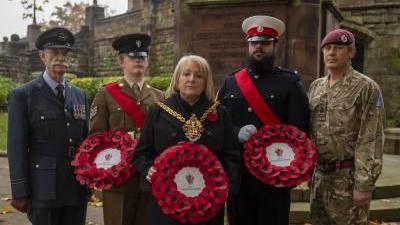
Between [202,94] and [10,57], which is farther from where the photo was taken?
[10,57]

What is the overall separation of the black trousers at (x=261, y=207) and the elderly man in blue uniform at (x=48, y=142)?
3.87 feet

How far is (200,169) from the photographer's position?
9.91 ft

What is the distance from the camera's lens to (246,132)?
3471 mm

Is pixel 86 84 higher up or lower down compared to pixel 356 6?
lower down

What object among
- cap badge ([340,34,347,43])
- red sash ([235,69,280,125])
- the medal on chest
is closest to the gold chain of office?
the medal on chest

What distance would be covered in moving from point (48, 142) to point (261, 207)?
162 centimetres

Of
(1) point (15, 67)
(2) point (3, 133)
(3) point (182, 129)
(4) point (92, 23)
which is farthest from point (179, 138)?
(4) point (92, 23)

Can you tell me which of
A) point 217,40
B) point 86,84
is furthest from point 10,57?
point 217,40

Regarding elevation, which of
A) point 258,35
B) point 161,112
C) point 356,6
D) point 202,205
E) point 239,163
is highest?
point 356,6

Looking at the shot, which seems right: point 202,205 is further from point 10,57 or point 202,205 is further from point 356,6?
point 10,57

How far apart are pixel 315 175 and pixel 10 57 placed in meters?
27.5

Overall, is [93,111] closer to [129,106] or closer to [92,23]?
[129,106]

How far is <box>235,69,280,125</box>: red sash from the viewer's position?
3611mm

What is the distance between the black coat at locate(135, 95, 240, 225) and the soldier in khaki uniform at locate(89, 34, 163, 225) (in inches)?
21.9
